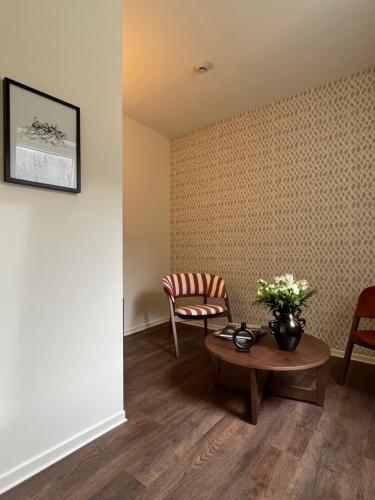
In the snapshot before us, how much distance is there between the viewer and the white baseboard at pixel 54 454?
119 cm

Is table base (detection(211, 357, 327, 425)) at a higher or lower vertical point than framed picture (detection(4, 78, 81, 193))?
lower

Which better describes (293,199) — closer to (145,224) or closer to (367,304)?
(367,304)

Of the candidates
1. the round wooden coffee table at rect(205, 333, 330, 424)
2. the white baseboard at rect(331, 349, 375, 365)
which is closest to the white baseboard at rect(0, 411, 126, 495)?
the round wooden coffee table at rect(205, 333, 330, 424)

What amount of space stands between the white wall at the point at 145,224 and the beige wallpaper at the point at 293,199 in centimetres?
34

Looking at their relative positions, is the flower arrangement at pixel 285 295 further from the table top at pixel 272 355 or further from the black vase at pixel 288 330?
the table top at pixel 272 355

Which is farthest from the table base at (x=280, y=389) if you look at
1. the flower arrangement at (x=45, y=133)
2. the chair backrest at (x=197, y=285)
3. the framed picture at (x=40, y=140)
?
the flower arrangement at (x=45, y=133)

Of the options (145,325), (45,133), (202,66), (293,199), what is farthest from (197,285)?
(45,133)

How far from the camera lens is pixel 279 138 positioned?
2.99 meters

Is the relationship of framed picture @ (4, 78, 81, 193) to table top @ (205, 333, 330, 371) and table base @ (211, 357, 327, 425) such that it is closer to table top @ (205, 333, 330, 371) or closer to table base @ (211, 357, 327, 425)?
table top @ (205, 333, 330, 371)

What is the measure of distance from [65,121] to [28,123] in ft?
0.61

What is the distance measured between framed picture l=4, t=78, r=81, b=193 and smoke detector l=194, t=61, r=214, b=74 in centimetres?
152

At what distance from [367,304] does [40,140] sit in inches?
103

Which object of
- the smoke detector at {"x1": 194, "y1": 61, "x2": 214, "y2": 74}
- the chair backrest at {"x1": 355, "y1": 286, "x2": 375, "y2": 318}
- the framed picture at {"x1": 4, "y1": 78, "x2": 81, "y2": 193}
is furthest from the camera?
the smoke detector at {"x1": 194, "y1": 61, "x2": 214, "y2": 74}

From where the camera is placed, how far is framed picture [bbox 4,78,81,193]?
1161mm
